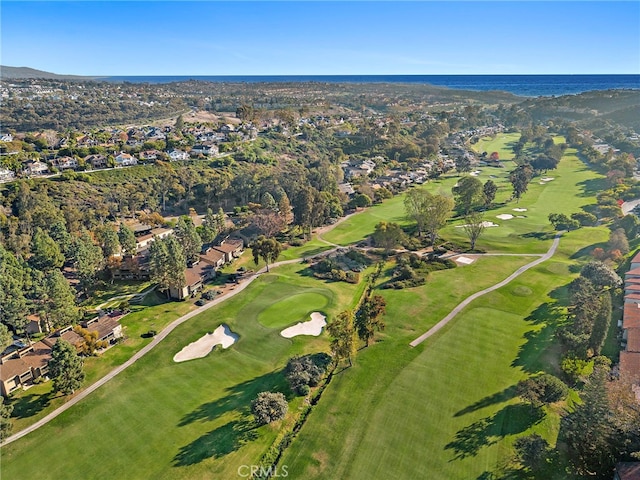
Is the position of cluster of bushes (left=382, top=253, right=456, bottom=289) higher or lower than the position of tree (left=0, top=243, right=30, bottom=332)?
lower

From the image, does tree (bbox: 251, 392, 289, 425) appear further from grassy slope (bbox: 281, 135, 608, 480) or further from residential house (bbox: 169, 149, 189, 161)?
residential house (bbox: 169, 149, 189, 161)

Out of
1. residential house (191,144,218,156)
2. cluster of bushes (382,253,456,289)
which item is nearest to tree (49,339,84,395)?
cluster of bushes (382,253,456,289)

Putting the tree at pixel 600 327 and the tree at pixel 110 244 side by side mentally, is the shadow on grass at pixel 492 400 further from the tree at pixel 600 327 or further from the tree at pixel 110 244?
the tree at pixel 110 244

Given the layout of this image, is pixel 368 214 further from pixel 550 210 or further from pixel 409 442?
pixel 409 442

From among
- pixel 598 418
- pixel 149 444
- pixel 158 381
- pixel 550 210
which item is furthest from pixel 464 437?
pixel 550 210

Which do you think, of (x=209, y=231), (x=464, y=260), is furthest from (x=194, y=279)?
(x=464, y=260)

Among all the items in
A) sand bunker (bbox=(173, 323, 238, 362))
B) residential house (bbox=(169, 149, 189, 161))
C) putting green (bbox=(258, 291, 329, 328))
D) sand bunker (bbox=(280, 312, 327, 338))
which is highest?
residential house (bbox=(169, 149, 189, 161))

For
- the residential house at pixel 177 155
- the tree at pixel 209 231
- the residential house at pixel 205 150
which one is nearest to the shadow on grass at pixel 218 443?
the tree at pixel 209 231

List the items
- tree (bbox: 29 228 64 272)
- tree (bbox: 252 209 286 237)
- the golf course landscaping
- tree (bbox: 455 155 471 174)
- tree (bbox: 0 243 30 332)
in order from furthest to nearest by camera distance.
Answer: tree (bbox: 455 155 471 174) → tree (bbox: 252 209 286 237) → tree (bbox: 29 228 64 272) → tree (bbox: 0 243 30 332) → the golf course landscaping
